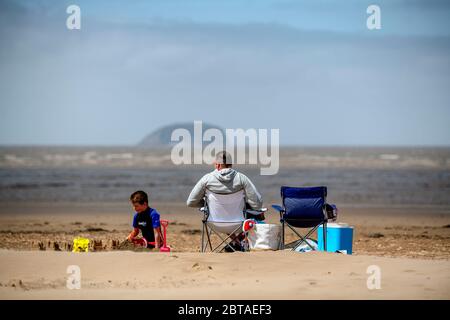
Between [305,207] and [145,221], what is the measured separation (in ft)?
5.33

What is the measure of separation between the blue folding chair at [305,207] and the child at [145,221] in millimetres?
1203

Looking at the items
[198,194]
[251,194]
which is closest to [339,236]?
[251,194]

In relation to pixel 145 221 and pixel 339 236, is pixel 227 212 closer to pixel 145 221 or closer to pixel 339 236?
pixel 145 221

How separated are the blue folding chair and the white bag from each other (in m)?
0.09

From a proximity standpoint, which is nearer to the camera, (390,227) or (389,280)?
(389,280)

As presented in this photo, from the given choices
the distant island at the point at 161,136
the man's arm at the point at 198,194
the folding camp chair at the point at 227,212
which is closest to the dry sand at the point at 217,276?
the folding camp chair at the point at 227,212

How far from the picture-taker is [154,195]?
23.3 meters

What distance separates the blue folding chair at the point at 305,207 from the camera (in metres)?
8.42

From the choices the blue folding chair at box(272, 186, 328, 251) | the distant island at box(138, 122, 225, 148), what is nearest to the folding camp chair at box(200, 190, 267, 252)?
the blue folding chair at box(272, 186, 328, 251)

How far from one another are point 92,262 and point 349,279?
235cm
